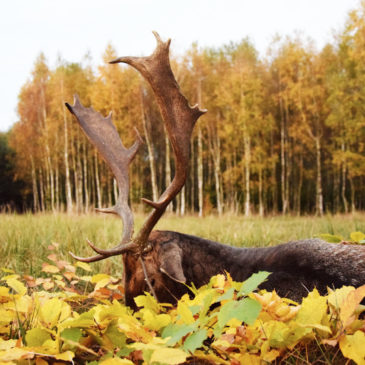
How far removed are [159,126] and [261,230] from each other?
23.5 meters

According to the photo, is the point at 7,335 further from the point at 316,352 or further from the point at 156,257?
the point at 316,352

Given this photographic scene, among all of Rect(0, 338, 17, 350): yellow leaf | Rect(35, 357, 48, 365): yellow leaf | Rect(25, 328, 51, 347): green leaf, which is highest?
Rect(25, 328, 51, 347): green leaf

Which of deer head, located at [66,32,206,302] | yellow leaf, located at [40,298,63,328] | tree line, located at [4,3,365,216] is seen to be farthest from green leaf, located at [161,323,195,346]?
tree line, located at [4,3,365,216]

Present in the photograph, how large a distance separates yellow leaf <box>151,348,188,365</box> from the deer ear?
133cm

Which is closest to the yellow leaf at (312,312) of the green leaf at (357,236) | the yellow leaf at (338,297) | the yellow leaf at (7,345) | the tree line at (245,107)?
the yellow leaf at (338,297)

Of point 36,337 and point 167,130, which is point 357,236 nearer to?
point 167,130

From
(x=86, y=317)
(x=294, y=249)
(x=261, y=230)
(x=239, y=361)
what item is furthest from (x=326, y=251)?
(x=261, y=230)

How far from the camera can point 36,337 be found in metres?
1.45

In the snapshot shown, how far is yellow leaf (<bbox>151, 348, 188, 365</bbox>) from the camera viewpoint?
42.0 inches

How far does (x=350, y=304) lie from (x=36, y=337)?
1.11 m

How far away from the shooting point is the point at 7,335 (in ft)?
5.84

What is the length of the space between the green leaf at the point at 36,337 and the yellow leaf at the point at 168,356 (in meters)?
0.57

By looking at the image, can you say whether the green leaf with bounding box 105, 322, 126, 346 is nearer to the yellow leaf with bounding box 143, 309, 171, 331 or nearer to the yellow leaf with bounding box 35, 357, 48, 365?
the yellow leaf with bounding box 143, 309, 171, 331

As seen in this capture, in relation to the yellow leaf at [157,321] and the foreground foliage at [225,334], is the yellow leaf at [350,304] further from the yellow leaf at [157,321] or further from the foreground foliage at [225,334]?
the yellow leaf at [157,321]
